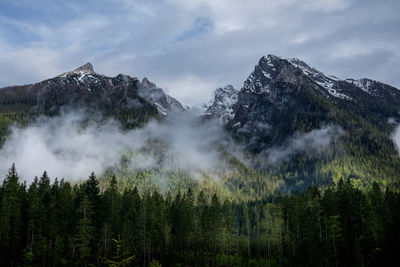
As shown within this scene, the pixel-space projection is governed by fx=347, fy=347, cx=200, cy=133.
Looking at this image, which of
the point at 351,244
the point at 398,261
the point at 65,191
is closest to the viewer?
the point at 398,261

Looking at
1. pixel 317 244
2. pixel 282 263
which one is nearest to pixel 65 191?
pixel 282 263

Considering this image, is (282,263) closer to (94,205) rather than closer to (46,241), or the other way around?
(94,205)

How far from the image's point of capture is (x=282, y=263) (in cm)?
8844

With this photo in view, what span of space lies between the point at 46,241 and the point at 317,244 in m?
61.7

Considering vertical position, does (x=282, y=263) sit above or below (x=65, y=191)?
below

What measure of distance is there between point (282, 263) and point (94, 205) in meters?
49.0

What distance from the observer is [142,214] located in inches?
3597

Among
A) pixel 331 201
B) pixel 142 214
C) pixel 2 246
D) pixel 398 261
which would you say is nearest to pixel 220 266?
pixel 142 214

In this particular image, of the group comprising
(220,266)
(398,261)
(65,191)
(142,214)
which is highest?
(65,191)

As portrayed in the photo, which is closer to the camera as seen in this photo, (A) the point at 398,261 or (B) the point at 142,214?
(A) the point at 398,261

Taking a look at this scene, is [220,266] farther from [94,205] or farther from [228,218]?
[94,205]

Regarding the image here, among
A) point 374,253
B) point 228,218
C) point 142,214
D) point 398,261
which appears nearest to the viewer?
point 398,261

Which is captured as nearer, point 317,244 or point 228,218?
point 317,244

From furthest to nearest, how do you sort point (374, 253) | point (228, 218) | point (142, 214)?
point (228, 218) → point (142, 214) → point (374, 253)
